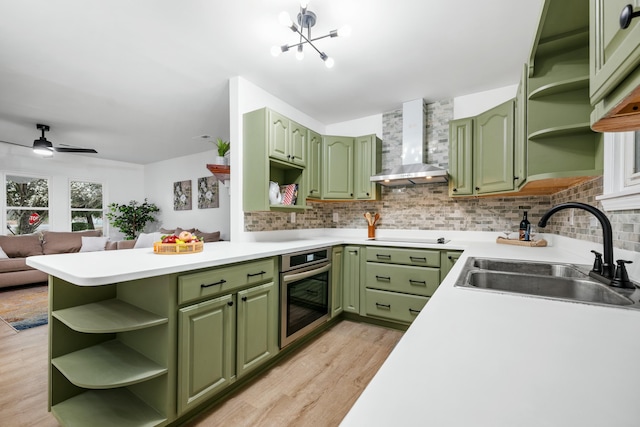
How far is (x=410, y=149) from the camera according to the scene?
3.31 m

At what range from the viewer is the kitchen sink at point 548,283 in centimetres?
107

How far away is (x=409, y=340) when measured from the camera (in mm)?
601

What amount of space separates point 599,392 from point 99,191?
28.2ft

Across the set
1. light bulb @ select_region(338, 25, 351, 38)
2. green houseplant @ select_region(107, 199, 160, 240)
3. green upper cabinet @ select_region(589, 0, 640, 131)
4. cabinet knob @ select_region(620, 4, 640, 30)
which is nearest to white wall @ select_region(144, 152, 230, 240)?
green houseplant @ select_region(107, 199, 160, 240)

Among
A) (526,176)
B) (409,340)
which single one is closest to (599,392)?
(409,340)

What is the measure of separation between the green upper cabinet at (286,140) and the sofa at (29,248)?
4.63 metres

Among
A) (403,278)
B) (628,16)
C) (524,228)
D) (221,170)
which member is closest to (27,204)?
(221,170)

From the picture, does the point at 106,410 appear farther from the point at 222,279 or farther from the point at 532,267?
the point at 532,267

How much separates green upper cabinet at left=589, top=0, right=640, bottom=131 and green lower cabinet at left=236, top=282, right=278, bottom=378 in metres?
1.85

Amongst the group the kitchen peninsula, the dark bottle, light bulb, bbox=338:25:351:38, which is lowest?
the kitchen peninsula

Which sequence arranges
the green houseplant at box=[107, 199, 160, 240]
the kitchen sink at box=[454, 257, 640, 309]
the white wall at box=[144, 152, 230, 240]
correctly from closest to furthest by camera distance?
the kitchen sink at box=[454, 257, 640, 309] < the white wall at box=[144, 152, 230, 240] < the green houseplant at box=[107, 199, 160, 240]

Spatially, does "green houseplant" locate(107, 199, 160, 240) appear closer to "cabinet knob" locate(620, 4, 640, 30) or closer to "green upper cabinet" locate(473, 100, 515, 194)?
"green upper cabinet" locate(473, 100, 515, 194)

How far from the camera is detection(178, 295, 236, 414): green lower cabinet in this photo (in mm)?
1506

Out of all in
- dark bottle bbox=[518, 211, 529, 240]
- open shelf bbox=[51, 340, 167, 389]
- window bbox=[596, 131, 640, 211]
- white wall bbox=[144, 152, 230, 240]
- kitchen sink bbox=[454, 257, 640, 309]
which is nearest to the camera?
kitchen sink bbox=[454, 257, 640, 309]
